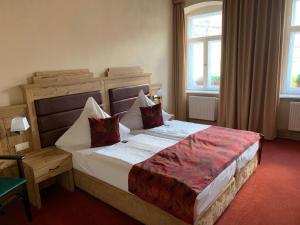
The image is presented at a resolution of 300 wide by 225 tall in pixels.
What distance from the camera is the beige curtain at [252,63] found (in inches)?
156

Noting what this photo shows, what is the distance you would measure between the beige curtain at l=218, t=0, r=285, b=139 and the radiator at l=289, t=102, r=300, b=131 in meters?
0.28

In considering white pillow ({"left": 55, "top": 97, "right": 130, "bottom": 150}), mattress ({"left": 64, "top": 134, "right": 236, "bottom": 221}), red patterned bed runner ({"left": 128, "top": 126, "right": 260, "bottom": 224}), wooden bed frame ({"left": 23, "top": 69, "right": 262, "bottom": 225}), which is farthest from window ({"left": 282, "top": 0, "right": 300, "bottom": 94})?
white pillow ({"left": 55, "top": 97, "right": 130, "bottom": 150})

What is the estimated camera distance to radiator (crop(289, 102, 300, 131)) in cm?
407

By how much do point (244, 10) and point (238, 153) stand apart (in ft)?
9.44

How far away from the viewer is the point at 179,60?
16.9ft

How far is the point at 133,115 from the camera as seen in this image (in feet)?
12.0

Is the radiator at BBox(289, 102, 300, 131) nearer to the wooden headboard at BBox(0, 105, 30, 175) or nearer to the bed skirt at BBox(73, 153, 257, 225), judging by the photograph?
the bed skirt at BBox(73, 153, 257, 225)

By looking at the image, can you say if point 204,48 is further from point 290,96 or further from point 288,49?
point 290,96

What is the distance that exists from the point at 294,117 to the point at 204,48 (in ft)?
7.54

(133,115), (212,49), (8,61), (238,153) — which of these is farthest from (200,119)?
(8,61)

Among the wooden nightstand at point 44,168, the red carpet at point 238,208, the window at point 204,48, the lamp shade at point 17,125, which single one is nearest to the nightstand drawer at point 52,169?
the wooden nightstand at point 44,168

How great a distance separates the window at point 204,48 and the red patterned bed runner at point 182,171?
2692 mm

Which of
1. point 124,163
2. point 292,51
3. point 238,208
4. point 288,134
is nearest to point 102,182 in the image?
point 124,163

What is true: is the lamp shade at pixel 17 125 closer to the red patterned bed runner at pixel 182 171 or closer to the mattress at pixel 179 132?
the red patterned bed runner at pixel 182 171
